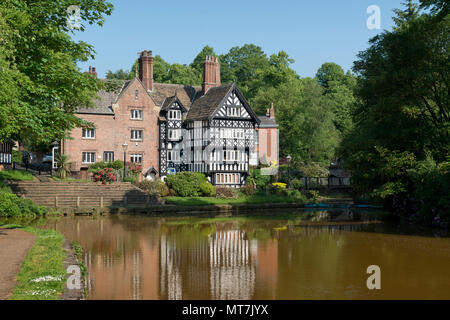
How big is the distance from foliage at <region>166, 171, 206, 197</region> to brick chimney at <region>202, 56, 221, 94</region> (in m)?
14.8

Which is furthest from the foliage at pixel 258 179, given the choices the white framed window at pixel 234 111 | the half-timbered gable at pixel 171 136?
the half-timbered gable at pixel 171 136

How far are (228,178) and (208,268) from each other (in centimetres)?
3565

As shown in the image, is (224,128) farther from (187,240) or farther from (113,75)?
(113,75)

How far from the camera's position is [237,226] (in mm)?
31656

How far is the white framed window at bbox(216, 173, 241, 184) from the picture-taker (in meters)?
52.3

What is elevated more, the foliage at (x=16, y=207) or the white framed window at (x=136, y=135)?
the white framed window at (x=136, y=135)

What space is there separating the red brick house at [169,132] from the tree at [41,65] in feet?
89.0

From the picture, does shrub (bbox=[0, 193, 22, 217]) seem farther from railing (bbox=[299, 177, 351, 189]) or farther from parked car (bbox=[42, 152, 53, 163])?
railing (bbox=[299, 177, 351, 189])

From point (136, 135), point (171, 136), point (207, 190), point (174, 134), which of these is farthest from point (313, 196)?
point (136, 135)

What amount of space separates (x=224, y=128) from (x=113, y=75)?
219ft

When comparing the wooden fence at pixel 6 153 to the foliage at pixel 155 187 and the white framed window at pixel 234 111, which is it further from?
the white framed window at pixel 234 111

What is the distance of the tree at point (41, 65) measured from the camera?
64.0ft

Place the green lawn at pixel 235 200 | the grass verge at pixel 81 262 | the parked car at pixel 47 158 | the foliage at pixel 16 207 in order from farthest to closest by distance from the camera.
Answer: the parked car at pixel 47 158 < the green lawn at pixel 235 200 < the foliage at pixel 16 207 < the grass verge at pixel 81 262

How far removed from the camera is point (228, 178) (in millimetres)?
52875
